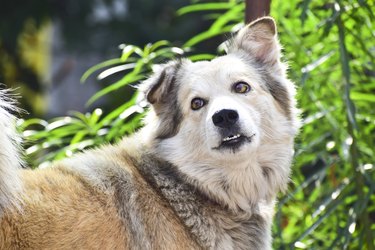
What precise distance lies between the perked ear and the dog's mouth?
557 millimetres

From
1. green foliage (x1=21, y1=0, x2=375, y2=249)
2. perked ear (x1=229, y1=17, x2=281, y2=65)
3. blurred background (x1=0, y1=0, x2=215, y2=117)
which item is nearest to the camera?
perked ear (x1=229, y1=17, x2=281, y2=65)

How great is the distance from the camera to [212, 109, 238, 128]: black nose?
365 centimetres

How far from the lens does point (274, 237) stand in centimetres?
471

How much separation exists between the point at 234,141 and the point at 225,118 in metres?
0.11

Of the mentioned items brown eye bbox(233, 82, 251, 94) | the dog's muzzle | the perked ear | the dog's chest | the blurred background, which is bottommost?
the blurred background

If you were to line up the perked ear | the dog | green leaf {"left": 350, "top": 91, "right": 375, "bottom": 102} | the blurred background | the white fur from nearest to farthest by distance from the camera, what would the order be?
the dog, the white fur, the perked ear, green leaf {"left": 350, "top": 91, "right": 375, "bottom": 102}, the blurred background

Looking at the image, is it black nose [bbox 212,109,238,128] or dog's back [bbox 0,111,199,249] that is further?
black nose [bbox 212,109,238,128]

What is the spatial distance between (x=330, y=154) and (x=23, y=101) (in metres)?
6.17

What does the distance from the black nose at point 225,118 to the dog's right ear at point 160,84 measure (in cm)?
35

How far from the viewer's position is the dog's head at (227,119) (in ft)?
12.2

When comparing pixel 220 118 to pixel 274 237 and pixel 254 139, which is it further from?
pixel 274 237

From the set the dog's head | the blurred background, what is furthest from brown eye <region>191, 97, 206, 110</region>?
the blurred background

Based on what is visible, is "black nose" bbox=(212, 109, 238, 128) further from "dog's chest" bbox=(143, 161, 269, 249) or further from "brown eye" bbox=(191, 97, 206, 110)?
"dog's chest" bbox=(143, 161, 269, 249)

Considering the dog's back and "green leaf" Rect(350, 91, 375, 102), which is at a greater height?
the dog's back
